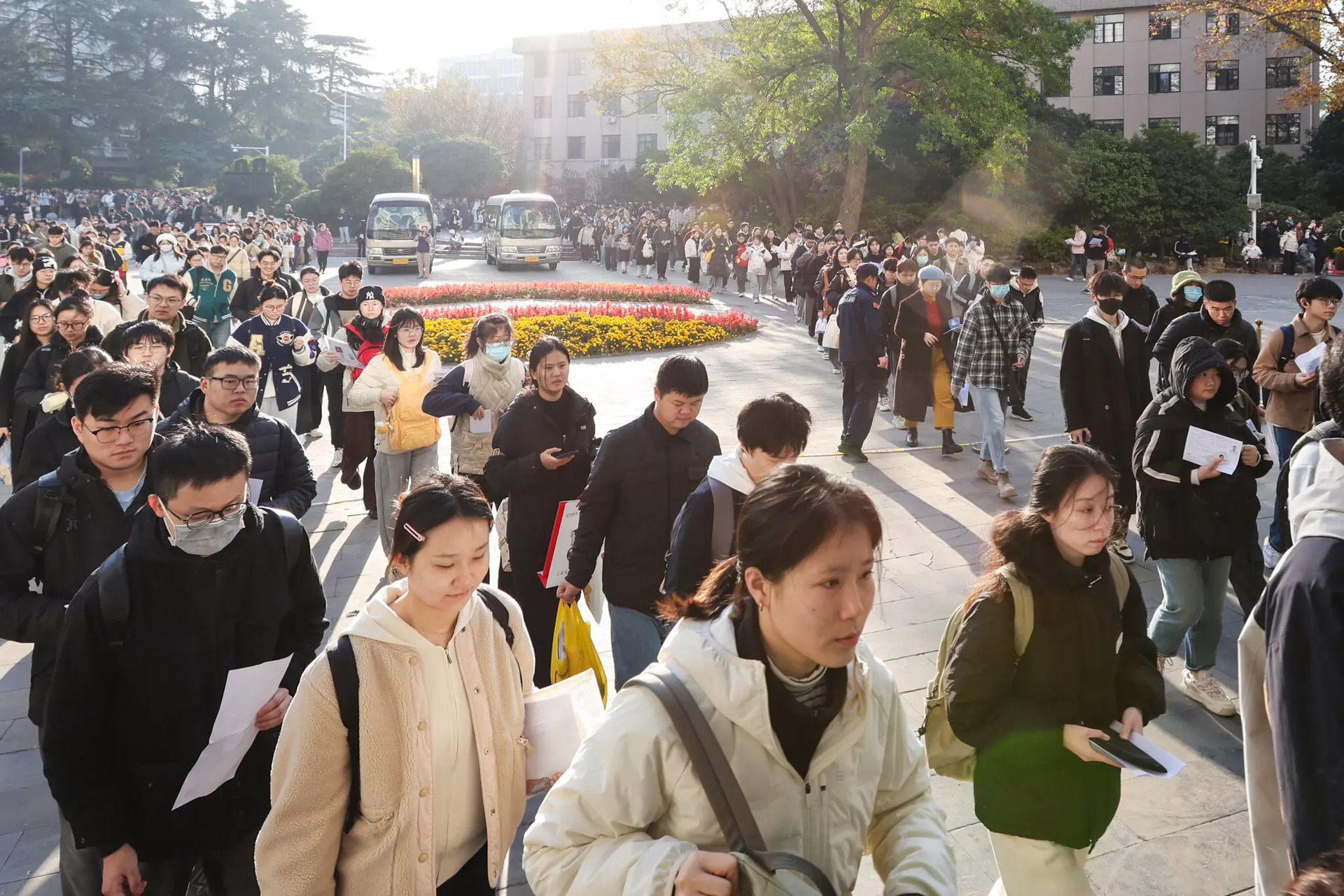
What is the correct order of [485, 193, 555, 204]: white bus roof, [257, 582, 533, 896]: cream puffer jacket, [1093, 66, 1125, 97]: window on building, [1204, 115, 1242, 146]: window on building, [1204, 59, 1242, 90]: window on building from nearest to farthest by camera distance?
1. [257, 582, 533, 896]: cream puffer jacket
2. [485, 193, 555, 204]: white bus roof
3. [1204, 59, 1242, 90]: window on building
4. [1204, 115, 1242, 146]: window on building
5. [1093, 66, 1125, 97]: window on building

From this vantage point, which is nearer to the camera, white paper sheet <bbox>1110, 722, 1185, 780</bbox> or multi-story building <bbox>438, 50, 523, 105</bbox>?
white paper sheet <bbox>1110, 722, 1185, 780</bbox>

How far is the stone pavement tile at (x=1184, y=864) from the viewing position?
359cm

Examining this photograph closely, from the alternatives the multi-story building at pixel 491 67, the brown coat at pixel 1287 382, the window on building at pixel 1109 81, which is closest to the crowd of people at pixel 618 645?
the brown coat at pixel 1287 382

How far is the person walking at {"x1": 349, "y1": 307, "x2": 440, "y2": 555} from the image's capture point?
21.8ft

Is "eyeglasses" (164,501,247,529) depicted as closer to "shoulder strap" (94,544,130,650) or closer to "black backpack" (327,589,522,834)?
"shoulder strap" (94,544,130,650)

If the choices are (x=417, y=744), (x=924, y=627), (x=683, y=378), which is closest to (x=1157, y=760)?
(x=417, y=744)

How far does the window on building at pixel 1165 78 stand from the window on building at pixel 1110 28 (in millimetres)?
2165

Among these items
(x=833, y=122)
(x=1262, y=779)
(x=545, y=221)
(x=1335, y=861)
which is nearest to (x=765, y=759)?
(x=1335, y=861)

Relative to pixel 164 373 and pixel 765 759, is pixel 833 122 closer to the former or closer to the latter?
pixel 164 373

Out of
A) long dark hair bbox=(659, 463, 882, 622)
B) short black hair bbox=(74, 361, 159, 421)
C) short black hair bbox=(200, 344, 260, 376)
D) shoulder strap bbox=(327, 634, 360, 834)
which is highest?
short black hair bbox=(200, 344, 260, 376)

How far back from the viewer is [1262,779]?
2203mm

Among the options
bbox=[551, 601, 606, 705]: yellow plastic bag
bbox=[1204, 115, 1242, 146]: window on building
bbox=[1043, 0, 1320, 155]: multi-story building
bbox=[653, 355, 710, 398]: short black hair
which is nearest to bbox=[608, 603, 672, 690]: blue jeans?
bbox=[551, 601, 606, 705]: yellow plastic bag

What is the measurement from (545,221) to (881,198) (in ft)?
34.0

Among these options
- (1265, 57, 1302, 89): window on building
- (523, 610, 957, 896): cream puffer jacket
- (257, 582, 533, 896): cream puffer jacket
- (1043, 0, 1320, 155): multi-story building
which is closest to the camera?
(523, 610, 957, 896): cream puffer jacket
